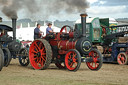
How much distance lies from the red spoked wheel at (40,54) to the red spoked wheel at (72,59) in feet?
2.07

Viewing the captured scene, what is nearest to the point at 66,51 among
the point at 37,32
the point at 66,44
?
the point at 66,44

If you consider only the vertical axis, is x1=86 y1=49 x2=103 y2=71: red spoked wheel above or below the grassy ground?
above

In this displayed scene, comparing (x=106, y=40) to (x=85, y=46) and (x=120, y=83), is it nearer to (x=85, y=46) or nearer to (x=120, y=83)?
(x=85, y=46)

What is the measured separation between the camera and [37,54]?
9.28 m

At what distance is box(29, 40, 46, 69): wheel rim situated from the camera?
9.09 metres

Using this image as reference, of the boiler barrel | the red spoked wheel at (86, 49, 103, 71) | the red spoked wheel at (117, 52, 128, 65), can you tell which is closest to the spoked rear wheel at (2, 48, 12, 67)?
the boiler barrel

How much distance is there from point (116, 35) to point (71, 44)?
5455 mm

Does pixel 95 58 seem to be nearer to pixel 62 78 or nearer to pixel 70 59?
pixel 70 59

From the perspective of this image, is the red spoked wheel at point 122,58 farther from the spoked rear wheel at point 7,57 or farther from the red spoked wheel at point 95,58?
the spoked rear wheel at point 7,57

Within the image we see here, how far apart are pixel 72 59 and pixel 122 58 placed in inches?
194

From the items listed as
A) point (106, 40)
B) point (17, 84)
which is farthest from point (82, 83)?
point (106, 40)

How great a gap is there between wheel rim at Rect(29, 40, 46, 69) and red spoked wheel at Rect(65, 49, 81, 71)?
2.96 ft

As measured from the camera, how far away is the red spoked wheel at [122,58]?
1240 centimetres

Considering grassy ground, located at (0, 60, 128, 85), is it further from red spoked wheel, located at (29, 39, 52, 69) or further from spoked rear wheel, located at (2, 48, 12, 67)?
spoked rear wheel, located at (2, 48, 12, 67)
